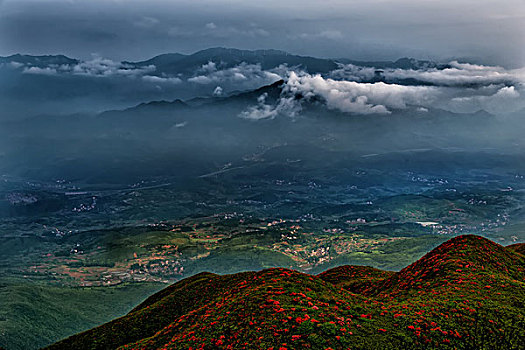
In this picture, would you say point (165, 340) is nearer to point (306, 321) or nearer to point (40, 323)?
point (306, 321)

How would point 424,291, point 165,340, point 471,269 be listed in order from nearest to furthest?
point 165,340 → point 424,291 → point 471,269

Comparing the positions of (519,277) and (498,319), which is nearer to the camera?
(498,319)

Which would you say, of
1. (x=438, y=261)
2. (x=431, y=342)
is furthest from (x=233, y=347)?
(x=438, y=261)

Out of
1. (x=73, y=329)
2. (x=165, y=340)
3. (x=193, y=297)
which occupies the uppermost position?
(x=165, y=340)

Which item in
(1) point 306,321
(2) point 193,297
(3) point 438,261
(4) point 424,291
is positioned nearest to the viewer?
(1) point 306,321

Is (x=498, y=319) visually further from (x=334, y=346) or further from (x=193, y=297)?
(x=193, y=297)

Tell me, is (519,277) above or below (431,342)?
below

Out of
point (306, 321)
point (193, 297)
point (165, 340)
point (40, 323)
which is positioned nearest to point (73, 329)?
point (40, 323)
